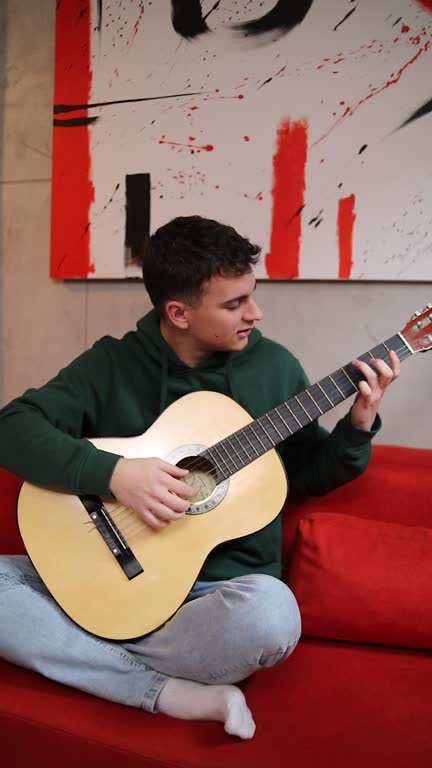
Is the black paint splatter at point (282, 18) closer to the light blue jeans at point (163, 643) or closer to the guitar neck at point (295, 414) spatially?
the guitar neck at point (295, 414)

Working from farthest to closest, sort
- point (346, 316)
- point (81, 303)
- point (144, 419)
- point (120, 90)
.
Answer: point (81, 303)
point (120, 90)
point (346, 316)
point (144, 419)

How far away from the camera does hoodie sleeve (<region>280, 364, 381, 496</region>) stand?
1333 mm

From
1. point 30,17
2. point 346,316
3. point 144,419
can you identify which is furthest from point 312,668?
point 30,17

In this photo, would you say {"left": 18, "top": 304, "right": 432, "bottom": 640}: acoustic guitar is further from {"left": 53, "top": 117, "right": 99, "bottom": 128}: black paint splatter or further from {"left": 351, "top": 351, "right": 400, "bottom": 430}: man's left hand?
{"left": 53, "top": 117, "right": 99, "bottom": 128}: black paint splatter

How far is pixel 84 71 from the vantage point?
188cm

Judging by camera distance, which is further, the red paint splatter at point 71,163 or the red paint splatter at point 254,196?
the red paint splatter at point 71,163

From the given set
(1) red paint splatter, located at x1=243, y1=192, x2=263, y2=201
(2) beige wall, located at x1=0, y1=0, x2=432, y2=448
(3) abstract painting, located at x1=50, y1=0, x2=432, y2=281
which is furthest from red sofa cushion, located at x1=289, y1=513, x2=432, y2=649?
(1) red paint splatter, located at x1=243, y1=192, x2=263, y2=201

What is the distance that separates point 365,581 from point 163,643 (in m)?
0.45

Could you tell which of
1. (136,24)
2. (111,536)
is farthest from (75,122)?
(111,536)

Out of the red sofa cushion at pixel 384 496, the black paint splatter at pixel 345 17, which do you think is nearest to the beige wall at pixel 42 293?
the red sofa cushion at pixel 384 496

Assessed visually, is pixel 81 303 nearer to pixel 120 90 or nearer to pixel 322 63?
pixel 120 90

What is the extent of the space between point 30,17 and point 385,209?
135 cm

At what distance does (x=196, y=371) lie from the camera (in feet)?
4.64

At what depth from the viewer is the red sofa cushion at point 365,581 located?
4.11ft
